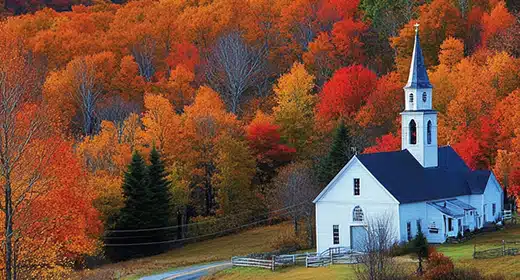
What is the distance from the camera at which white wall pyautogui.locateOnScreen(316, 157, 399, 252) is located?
198 ft

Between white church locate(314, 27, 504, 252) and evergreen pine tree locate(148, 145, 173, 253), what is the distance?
14708 millimetres

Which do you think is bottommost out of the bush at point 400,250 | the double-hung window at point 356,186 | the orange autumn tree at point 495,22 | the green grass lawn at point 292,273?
the green grass lawn at point 292,273

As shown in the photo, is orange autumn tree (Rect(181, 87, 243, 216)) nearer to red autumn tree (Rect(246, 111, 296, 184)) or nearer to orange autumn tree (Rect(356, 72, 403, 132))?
red autumn tree (Rect(246, 111, 296, 184))

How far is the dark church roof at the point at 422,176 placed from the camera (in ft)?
200

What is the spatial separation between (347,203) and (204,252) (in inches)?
524

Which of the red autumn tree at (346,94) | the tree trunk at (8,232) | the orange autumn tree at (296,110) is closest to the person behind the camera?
the tree trunk at (8,232)

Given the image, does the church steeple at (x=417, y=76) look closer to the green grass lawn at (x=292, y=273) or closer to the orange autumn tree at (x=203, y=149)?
the green grass lawn at (x=292, y=273)

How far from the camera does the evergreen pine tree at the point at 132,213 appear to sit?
71.6 meters

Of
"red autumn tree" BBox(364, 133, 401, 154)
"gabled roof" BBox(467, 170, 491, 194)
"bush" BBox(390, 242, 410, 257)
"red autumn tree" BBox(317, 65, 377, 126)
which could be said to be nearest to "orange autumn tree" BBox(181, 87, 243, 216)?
"red autumn tree" BBox(317, 65, 377, 126)

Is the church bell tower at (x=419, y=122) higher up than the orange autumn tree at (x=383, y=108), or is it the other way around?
the orange autumn tree at (x=383, y=108)

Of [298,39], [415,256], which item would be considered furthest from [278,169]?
[298,39]

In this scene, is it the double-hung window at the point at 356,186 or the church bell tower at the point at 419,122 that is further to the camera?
the church bell tower at the point at 419,122

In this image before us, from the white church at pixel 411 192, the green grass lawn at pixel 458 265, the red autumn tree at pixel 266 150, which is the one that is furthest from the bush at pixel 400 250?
the red autumn tree at pixel 266 150

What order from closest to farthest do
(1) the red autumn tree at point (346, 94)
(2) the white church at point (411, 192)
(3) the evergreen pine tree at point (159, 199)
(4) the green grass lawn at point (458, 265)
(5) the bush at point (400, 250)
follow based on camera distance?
1. (4) the green grass lawn at point (458, 265)
2. (5) the bush at point (400, 250)
3. (2) the white church at point (411, 192)
4. (3) the evergreen pine tree at point (159, 199)
5. (1) the red autumn tree at point (346, 94)
